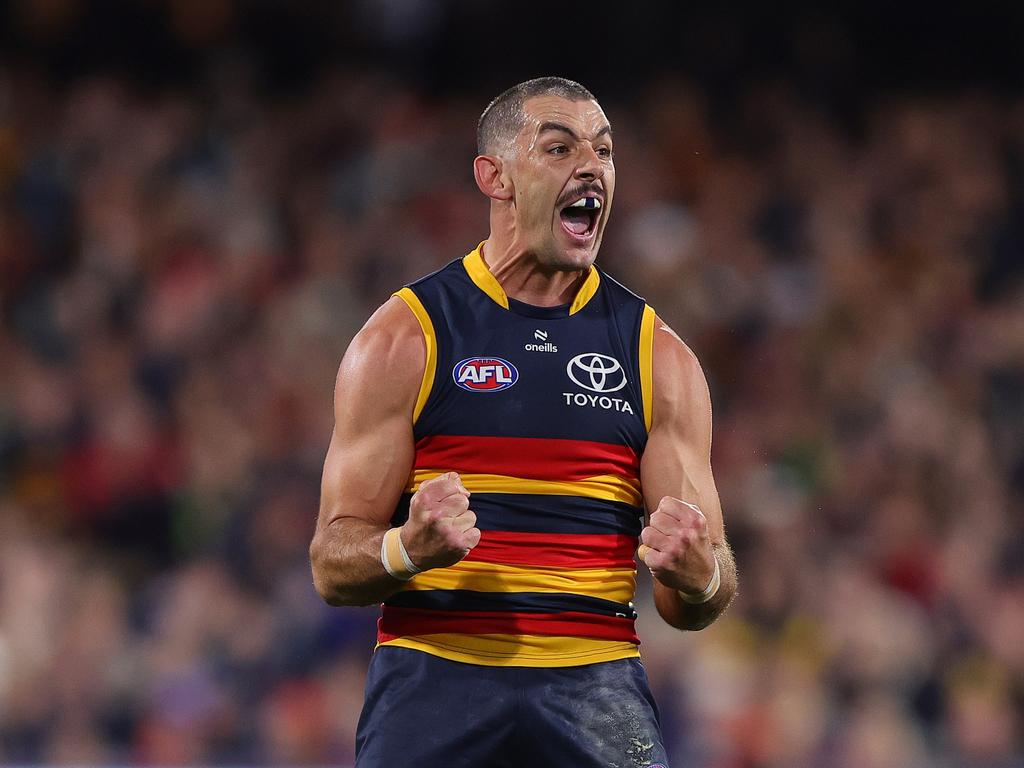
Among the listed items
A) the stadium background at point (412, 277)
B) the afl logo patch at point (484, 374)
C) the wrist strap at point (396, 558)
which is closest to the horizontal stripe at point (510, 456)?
the afl logo patch at point (484, 374)

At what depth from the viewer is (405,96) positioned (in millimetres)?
11625

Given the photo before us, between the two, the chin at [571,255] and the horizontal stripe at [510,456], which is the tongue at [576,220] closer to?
the chin at [571,255]

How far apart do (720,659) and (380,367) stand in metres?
4.33

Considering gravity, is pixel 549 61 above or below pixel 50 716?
above

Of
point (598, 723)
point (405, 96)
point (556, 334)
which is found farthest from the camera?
point (405, 96)

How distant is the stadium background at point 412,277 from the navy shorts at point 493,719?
3.71 metres

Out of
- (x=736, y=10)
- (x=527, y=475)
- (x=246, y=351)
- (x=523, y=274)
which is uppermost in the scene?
(x=736, y=10)

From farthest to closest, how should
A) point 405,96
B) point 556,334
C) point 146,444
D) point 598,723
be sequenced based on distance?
point 405,96
point 146,444
point 556,334
point 598,723

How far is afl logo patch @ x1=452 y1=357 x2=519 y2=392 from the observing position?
4.06 metres

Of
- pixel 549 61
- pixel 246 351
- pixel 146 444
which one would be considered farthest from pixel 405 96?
pixel 146 444

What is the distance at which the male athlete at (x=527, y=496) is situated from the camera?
390 cm

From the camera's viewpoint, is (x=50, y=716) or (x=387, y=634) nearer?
(x=387, y=634)

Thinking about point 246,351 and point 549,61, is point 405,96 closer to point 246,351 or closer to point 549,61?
point 549,61

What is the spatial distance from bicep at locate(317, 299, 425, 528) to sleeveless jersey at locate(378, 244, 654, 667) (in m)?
0.04
